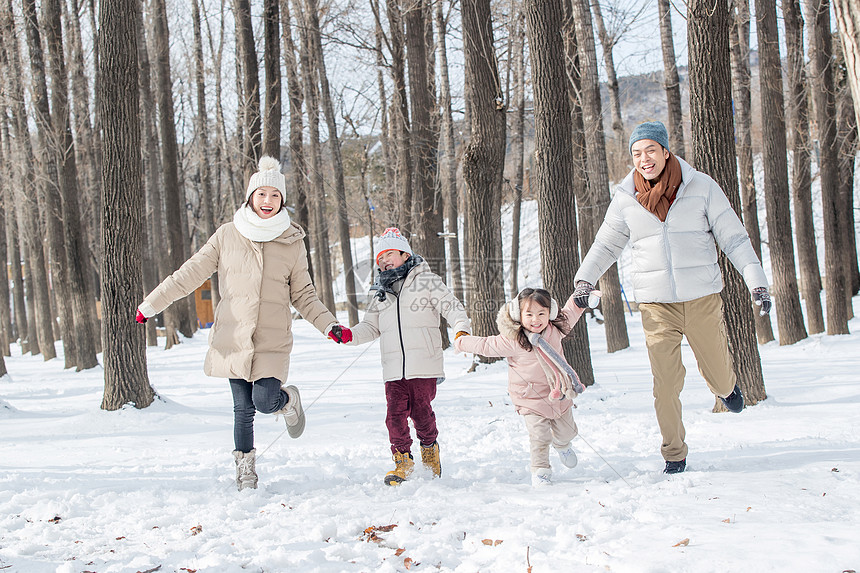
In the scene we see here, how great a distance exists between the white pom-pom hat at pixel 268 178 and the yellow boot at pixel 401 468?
6.26 ft

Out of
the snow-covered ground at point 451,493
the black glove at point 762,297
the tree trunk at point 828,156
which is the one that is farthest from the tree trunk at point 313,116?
the black glove at point 762,297

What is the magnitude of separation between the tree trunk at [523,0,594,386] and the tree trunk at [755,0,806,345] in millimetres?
5645

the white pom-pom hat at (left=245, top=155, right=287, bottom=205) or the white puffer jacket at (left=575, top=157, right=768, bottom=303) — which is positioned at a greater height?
the white pom-pom hat at (left=245, top=155, right=287, bottom=205)

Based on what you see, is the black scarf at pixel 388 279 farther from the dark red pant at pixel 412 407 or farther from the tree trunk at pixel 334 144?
the tree trunk at pixel 334 144

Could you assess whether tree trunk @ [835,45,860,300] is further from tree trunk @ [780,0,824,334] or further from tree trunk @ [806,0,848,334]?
tree trunk @ [780,0,824,334]

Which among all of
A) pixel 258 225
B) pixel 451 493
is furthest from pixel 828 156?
pixel 258 225

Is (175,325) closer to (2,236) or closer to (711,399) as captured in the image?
(2,236)

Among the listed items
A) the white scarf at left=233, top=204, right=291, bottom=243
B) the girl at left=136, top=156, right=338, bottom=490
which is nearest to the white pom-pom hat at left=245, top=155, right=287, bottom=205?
the girl at left=136, top=156, right=338, bottom=490

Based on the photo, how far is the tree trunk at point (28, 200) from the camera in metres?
14.3

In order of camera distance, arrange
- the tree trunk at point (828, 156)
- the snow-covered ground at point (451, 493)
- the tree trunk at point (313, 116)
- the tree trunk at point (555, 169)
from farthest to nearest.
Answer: the tree trunk at point (313, 116)
the tree trunk at point (828, 156)
the tree trunk at point (555, 169)
the snow-covered ground at point (451, 493)

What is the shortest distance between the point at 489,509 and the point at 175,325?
626 inches

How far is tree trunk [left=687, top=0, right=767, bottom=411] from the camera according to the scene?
5.88m

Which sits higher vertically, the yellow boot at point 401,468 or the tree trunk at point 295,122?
the tree trunk at point 295,122

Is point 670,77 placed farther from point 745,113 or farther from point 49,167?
point 49,167
